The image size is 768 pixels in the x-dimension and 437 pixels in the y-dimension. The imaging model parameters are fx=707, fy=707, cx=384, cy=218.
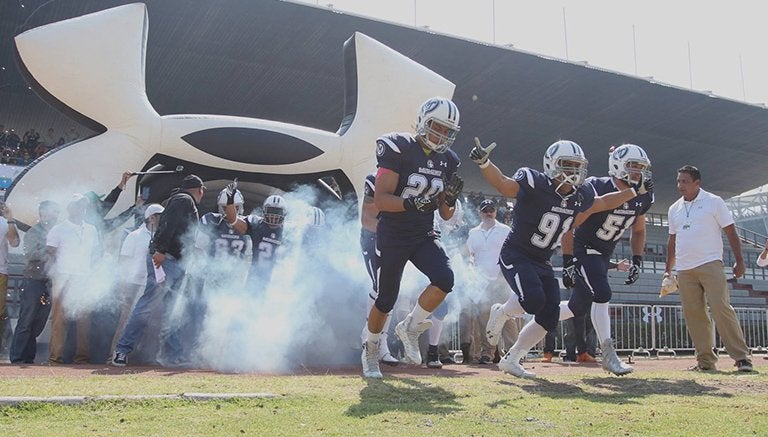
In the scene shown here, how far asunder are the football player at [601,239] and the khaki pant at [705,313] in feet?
4.24

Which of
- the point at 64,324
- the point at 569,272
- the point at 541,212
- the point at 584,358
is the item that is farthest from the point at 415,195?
the point at 584,358

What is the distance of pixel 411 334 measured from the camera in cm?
718

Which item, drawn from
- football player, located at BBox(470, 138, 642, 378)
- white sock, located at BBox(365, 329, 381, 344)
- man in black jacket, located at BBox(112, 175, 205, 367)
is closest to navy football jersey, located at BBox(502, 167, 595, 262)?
football player, located at BBox(470, 138, 642, 378)

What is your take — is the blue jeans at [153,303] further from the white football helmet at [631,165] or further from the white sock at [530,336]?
the white football helmet at [631,165]

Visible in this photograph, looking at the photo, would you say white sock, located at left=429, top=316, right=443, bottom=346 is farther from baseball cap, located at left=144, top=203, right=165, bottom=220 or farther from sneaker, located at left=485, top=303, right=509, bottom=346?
baseball cap, located at left=144, top=203, right=165, bottom=220

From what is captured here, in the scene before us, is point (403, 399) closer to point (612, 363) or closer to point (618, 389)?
point (618, 389)

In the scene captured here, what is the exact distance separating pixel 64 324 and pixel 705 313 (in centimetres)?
742

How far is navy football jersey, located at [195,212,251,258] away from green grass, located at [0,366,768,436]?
299 centimetres

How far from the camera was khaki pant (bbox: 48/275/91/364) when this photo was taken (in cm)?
820

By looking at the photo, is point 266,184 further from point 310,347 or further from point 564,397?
point 564,397

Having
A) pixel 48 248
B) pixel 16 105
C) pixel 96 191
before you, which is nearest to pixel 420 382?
pixel 48 248

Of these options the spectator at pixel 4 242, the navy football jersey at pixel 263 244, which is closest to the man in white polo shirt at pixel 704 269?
the navy football jersey at pixel 263 244

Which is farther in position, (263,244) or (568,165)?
(263,244)

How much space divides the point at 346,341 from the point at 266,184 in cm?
368
